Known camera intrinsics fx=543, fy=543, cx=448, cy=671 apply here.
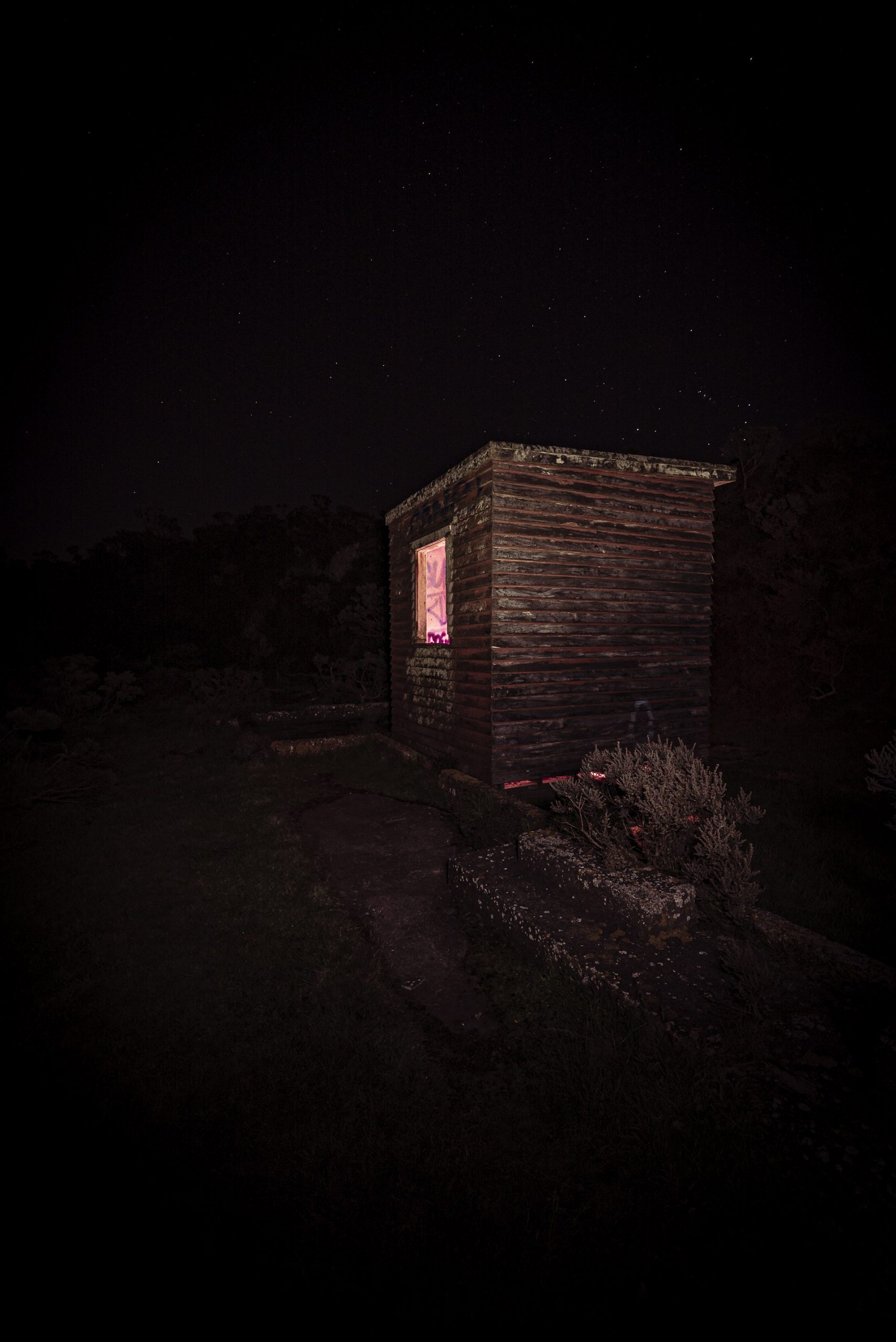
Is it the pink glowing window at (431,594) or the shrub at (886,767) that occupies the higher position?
the pink glowing window at (431,594)

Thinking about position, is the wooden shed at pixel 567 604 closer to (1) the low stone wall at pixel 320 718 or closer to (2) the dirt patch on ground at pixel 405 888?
(2) the dirt patch on ground at pixel 405 888

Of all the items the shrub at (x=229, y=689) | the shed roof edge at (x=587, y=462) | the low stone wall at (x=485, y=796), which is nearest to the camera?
the low stone wall at (x=485, y=796)

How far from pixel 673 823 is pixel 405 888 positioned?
2666 mm

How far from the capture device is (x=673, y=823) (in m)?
4.36

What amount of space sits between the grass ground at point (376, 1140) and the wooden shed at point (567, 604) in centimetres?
370

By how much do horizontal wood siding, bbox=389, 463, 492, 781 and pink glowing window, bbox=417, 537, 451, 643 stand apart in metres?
0.22

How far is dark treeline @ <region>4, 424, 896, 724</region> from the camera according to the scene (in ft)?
37.8

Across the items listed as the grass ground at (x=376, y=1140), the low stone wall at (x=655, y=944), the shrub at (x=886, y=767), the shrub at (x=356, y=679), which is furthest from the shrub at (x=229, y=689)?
the shrub at (x=886, y=767)

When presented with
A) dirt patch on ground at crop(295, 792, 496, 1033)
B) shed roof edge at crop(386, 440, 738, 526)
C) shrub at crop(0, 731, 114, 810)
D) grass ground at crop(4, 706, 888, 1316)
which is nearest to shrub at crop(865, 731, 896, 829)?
grass ground at crop(4, 706, 888, 1316)

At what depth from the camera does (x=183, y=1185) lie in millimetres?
2326

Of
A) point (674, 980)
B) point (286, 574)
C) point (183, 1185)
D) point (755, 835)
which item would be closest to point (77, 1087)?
point (183, 1185)

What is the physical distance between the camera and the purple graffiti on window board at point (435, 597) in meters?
10.4

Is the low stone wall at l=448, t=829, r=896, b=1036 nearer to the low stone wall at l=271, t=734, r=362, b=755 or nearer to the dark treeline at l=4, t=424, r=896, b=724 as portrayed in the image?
the low stone wall at l=271, t=734, r=362, b=755

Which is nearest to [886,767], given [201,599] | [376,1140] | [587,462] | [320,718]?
[376,1140]
